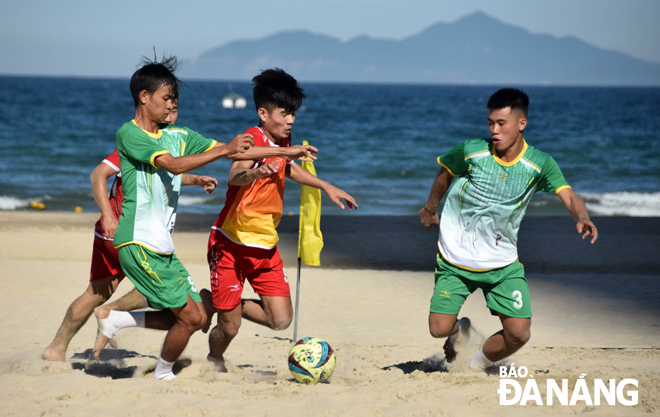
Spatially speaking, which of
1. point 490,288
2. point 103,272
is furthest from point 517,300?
point 103,272

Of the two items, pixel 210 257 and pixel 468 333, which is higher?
pixel 210 257

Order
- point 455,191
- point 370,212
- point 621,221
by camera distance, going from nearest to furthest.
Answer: point 455,191, point 621,221, point 370,212

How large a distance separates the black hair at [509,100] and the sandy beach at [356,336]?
165 centimetres

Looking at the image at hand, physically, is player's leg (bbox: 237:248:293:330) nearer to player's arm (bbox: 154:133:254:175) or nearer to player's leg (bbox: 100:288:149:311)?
player's leg (bbox: 100:288:149:311)

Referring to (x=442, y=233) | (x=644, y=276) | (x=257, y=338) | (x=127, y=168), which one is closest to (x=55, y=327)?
(x=257, y=338)

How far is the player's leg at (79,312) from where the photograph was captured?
4.18 m

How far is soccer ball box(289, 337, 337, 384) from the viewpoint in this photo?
3943 millimetres

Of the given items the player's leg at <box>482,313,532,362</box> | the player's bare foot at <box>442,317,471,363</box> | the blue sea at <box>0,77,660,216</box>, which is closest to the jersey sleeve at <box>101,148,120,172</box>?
the player's bare foot at <box>442,317,471,363</box>

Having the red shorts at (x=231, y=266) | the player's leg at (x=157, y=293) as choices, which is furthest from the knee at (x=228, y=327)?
the player's leg at (x=157, y=293)

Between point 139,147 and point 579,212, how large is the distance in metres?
2.71

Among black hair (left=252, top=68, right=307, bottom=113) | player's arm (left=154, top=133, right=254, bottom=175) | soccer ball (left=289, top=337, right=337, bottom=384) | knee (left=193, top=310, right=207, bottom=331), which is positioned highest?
black hair (left=252, top=68, right=307, bottom=113)

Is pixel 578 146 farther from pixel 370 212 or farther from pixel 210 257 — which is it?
pixel 210 257

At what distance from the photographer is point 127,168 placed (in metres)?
3.60

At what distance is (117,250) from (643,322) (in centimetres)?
473
